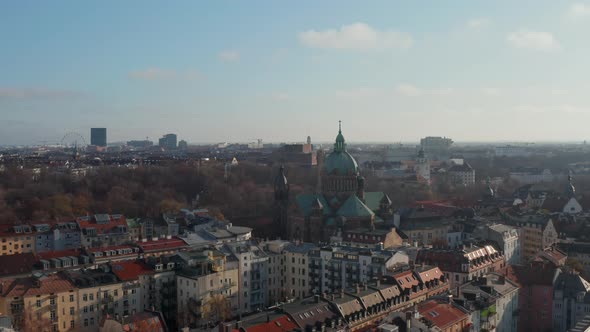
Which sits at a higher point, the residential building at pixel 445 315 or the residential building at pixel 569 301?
the residential building at pixel 445 315

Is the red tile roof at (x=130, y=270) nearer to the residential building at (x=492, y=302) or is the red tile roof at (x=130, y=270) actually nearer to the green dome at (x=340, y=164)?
the residential building at (x=492, y=302)

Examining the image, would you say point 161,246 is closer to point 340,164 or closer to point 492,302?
point 340,164

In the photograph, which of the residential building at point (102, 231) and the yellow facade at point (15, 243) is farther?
the residential building at point (102, 231)

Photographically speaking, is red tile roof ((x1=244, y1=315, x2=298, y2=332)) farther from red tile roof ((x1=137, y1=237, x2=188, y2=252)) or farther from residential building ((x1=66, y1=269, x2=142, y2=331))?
red tile roof ((x1=137, y1=237, x2=188, y2=252))

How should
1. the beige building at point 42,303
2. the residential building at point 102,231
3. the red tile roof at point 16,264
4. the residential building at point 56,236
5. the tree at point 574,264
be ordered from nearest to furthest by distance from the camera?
the beige building at point 42,303 → the red tile roof at point 16,264 → the tree at point 574,264 → the residential building at point 102,231 → the residential building at point 56,236

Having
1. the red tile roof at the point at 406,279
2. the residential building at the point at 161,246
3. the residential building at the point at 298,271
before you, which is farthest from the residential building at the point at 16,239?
the red tile roof at the point at 406,279

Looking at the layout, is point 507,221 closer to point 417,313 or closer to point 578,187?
point 417,313

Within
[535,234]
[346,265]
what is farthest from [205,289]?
[535,234]
